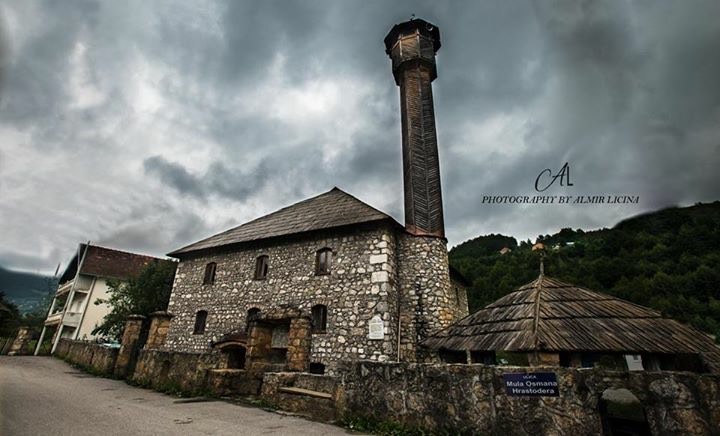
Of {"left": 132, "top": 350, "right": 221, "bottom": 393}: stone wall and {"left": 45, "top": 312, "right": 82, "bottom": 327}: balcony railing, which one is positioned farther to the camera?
{"left": 45, "top": 312, "right": 82, "bottom": 327}: balcony railing

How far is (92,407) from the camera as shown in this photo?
7.46m

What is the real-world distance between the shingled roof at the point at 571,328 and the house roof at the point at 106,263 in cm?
2929

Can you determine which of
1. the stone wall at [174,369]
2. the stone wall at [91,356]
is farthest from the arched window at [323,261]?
the stone wall at [91,356]

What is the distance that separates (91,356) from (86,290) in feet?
59.9

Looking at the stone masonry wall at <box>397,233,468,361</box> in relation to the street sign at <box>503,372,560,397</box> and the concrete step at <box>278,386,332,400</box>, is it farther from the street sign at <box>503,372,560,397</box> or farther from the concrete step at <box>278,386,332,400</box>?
the street sign at <box>503,372,560,397</box>

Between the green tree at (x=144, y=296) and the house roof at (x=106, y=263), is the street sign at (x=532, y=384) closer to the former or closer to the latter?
the green tree at (x=144, y=296)

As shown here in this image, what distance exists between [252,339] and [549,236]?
228 feet

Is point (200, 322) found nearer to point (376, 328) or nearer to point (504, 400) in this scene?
point (376, 328)

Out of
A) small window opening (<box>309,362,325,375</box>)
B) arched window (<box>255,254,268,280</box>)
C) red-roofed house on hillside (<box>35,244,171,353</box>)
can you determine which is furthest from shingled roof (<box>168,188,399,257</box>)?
red-roofed house on hillside (<box>35,244,171,353</box>)

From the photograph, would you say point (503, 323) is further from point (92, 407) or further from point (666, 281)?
point (666, 281)

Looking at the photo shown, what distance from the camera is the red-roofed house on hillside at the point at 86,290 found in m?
28.8

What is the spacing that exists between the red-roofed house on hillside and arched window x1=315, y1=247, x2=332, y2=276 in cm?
2051

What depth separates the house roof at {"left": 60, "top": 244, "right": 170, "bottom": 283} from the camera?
30.2 m

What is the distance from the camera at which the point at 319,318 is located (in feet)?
41.5
